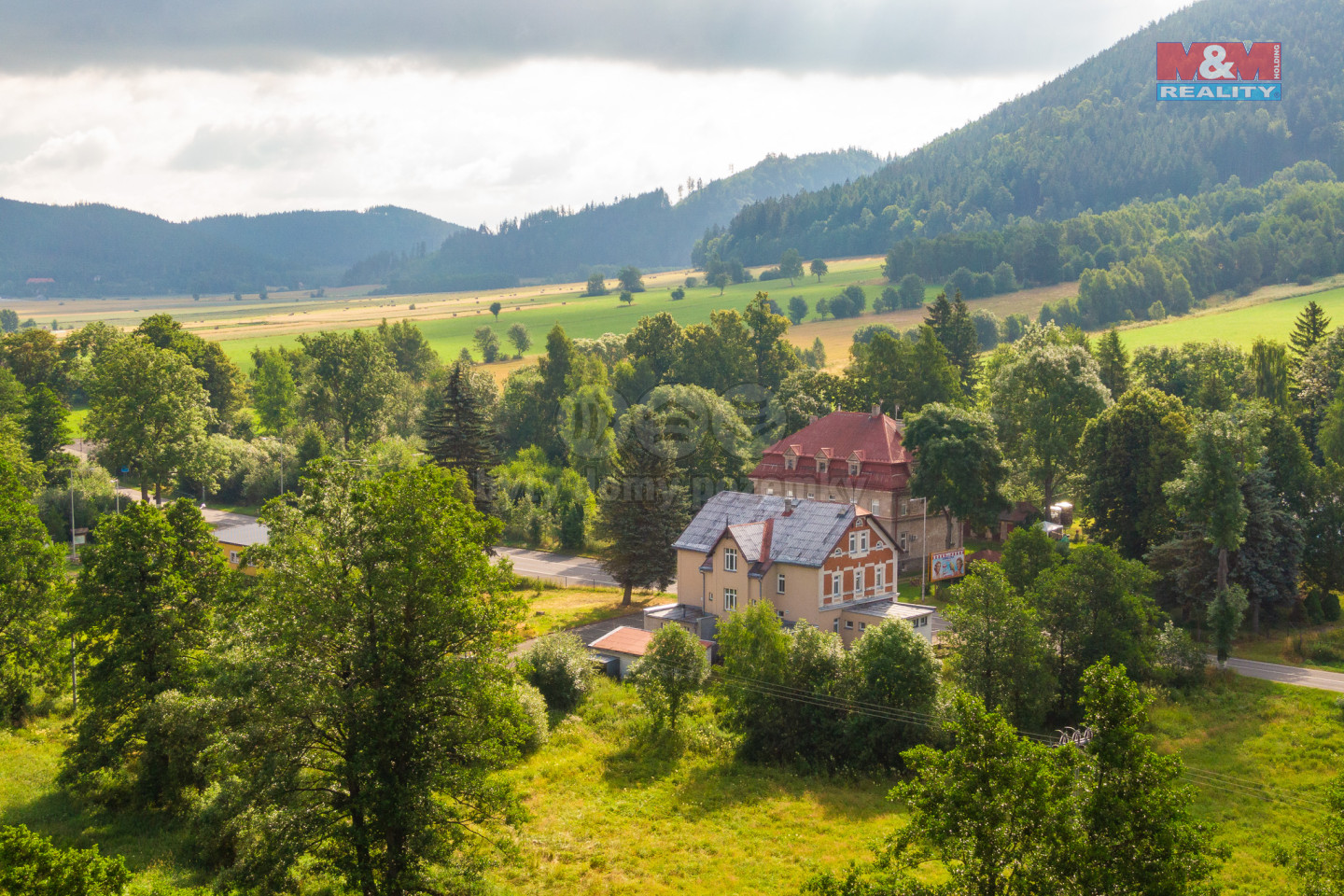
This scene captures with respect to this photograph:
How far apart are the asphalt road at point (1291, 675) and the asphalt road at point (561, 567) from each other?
119 ft

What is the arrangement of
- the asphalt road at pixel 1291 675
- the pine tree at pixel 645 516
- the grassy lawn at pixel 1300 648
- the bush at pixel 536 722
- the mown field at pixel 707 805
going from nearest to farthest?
the mown field at pixel 707 805 → the bush at pixel 536 722 → the asphalt road at pixel 1291 675 → the grassy lawn at pixel 1300 648 → the pine tree at pixel 645 516

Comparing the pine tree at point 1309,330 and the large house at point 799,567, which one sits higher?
the pine tree at point 1309,330

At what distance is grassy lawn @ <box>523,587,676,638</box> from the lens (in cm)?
5419

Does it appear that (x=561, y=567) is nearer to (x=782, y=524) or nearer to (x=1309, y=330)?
(x=782, y=524)

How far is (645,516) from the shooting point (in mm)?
59188

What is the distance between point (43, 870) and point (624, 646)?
33406 mm

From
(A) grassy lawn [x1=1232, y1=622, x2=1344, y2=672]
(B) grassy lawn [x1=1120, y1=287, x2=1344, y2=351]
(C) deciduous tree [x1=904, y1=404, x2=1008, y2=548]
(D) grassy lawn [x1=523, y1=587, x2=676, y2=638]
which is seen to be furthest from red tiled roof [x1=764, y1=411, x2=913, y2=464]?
(B) grassy lawn [x1=1120, y1=287, x2=1344, y2=351]

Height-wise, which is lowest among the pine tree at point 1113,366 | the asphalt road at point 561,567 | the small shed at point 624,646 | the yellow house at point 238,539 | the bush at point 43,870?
the asphalt road at point 561,567

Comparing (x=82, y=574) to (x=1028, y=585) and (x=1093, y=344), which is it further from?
(x=1093, y=344)

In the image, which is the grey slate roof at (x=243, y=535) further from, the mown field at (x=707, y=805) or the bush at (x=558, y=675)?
the bush at (x=558, y=675)

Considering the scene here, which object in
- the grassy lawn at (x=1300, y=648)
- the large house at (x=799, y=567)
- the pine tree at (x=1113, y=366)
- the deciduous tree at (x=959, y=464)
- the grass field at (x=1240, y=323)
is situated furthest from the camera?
the grass field at (x=1240, y=323)

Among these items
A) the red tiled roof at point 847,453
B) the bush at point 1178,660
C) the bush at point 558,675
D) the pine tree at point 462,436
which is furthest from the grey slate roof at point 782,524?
the pine tree at point 462,436

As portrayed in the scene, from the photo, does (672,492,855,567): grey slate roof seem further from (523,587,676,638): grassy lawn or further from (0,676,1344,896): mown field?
(0,676,1344,896): mown field

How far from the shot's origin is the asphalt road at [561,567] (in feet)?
224
